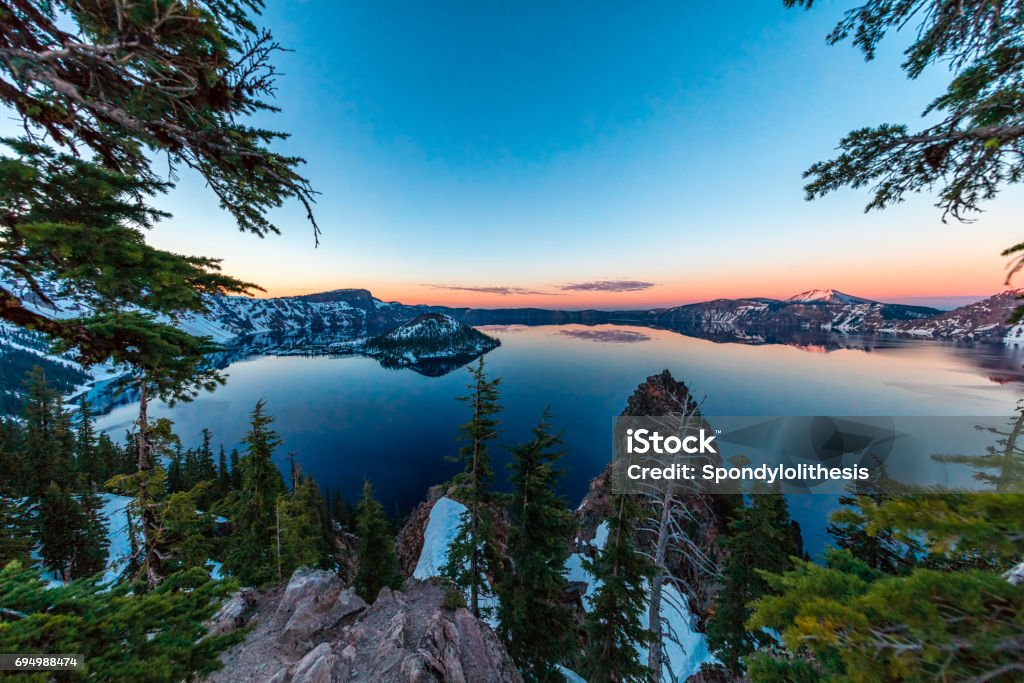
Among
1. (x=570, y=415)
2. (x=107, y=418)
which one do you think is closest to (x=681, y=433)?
(x=570, y=415)

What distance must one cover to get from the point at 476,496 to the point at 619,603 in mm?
5161

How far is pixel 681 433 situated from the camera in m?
8.48

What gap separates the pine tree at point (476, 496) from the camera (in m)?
11.0

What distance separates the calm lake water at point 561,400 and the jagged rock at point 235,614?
79.3 feet

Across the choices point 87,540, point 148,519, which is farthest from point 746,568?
point 87,540

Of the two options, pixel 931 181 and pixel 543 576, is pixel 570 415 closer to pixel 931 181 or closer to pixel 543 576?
pixel 543 576

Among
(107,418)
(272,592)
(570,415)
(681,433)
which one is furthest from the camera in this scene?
(107,418)

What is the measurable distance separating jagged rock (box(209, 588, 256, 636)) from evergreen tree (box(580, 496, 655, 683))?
35.2ft

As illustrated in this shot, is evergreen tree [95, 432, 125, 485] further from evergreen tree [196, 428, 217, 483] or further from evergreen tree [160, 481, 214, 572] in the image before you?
evergreen tree [160, 481, 214, 572]

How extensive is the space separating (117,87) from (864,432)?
2174 inches

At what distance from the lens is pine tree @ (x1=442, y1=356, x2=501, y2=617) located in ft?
35.9

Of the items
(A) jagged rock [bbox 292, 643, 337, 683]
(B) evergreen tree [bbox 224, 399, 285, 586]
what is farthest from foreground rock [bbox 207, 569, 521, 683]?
(B) evergreen tree [bbox 224, 399, 285, 586]

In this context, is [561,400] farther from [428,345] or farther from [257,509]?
[428,345]

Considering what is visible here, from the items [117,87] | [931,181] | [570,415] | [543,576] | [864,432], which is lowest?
[570,415]
